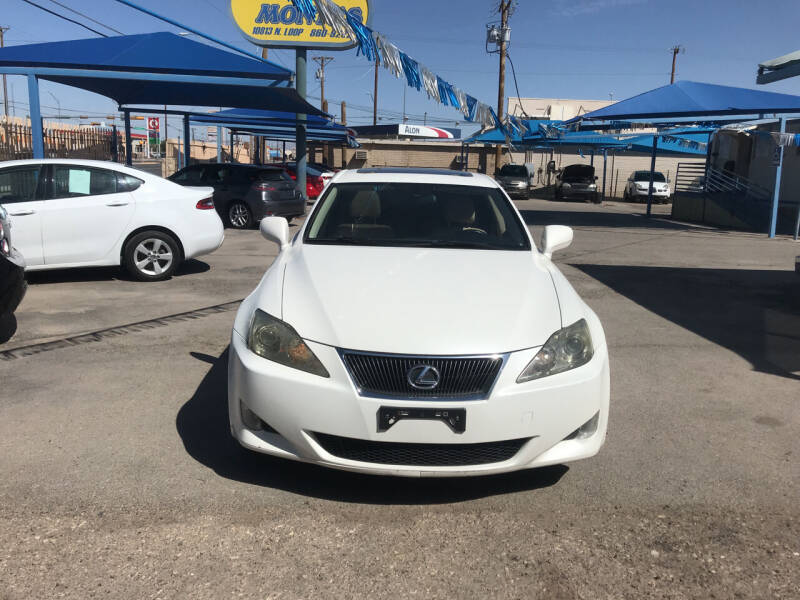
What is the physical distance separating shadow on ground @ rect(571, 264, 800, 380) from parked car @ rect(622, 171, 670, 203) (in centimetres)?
2181

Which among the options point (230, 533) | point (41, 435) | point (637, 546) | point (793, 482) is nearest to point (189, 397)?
point (41, 435)

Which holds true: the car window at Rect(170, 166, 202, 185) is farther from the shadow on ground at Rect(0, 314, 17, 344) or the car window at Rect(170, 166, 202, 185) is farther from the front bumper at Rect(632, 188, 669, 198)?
the front bumper at Rect(632, 188, 669, 198)

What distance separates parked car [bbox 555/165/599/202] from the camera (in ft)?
106

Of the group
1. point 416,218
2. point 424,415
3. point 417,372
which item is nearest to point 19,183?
point 416,218

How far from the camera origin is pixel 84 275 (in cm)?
→ 916

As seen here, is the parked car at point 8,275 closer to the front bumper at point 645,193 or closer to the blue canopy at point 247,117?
the blue canopy at point 247,117

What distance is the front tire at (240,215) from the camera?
15.4 m

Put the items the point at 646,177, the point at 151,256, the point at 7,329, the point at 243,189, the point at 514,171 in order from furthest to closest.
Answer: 1. the point at 646,177
2. the point at 514,171
3. the point at 243,189
4. the point at 151,256
5. the point at 7,329

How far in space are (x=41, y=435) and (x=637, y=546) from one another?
3.30m

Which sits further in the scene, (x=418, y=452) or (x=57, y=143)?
(x=57, y=143)

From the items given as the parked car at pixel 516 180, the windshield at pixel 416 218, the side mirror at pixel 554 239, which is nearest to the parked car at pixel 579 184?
the parked car at pixel 516 180

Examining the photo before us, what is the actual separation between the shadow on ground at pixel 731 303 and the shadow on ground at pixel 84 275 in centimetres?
589

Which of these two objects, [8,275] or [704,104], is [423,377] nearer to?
[8,275]

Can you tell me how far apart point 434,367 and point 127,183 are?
6687 mm
